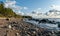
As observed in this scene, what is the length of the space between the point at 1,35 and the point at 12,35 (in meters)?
1.02

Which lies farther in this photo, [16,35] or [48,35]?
[48,35]

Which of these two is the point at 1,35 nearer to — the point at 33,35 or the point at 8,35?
the point at 8,35

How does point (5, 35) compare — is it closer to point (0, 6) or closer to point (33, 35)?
point (33, 35)

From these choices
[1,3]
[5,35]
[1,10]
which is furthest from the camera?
[1,3]

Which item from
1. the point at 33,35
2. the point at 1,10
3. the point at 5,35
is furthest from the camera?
the point at 1,10

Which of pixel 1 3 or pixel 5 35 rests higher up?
pixel 1 3

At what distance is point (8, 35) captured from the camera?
1333 centimetres

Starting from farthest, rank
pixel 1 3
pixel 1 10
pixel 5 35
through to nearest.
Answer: pixel 1 3, pixel 1 10, pixel 5 35

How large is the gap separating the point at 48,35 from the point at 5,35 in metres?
4.79

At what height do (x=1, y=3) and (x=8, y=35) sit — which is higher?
(x=1, y=3)

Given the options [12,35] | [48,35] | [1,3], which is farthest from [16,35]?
[1,3]

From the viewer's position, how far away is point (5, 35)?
520 inches

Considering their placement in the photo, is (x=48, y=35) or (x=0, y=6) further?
(x=0, y=6)

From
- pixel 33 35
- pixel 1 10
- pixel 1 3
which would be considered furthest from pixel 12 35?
pixel 1 3
